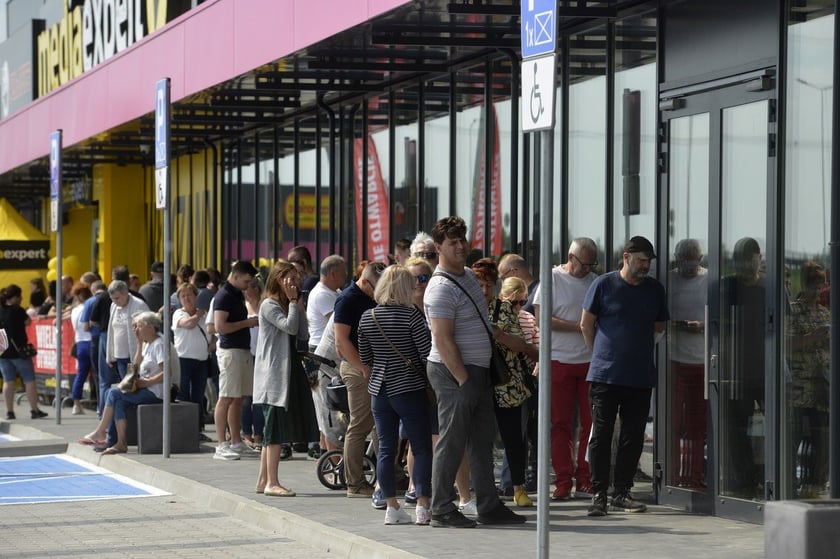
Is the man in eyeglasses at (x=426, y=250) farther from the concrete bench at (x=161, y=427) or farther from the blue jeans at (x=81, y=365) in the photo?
the blue jeans at (x=81, y=365)

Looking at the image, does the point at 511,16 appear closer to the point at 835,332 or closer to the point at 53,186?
the point at 835,332

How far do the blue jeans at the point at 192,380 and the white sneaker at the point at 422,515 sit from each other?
6.66 m

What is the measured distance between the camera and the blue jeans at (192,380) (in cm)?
1664

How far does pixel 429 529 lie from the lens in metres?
10.2

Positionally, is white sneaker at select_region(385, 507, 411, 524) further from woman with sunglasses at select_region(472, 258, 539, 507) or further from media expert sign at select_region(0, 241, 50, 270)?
media expert sign at select_region(0, 241, 50, 270)

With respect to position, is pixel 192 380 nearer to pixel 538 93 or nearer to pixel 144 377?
pixel 144 377

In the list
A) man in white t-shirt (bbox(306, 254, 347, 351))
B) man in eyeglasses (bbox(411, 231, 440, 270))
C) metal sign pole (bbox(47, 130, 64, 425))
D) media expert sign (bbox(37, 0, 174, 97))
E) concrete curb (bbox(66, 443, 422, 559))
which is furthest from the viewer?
media expert sign (bbox(37, 0, 174, 97))

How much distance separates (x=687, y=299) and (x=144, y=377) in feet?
20.9

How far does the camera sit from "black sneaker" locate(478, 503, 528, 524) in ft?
34.0

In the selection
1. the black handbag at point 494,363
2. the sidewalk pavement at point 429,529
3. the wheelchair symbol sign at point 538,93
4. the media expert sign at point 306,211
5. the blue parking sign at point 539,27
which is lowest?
the sidewalk pavement at point 429,529

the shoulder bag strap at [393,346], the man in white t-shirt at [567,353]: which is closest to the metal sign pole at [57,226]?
the man in white t-shirt at [567,353]

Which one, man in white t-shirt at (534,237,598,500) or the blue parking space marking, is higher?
man in white t-shirt at (534,237,598,500)

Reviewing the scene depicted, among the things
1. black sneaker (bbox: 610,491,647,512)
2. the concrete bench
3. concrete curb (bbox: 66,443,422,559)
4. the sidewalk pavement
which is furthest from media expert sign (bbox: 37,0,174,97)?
black sneaker (bbox: 610,491,647,512)

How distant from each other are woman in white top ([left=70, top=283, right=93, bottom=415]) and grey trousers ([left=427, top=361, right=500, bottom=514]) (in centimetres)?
1053
